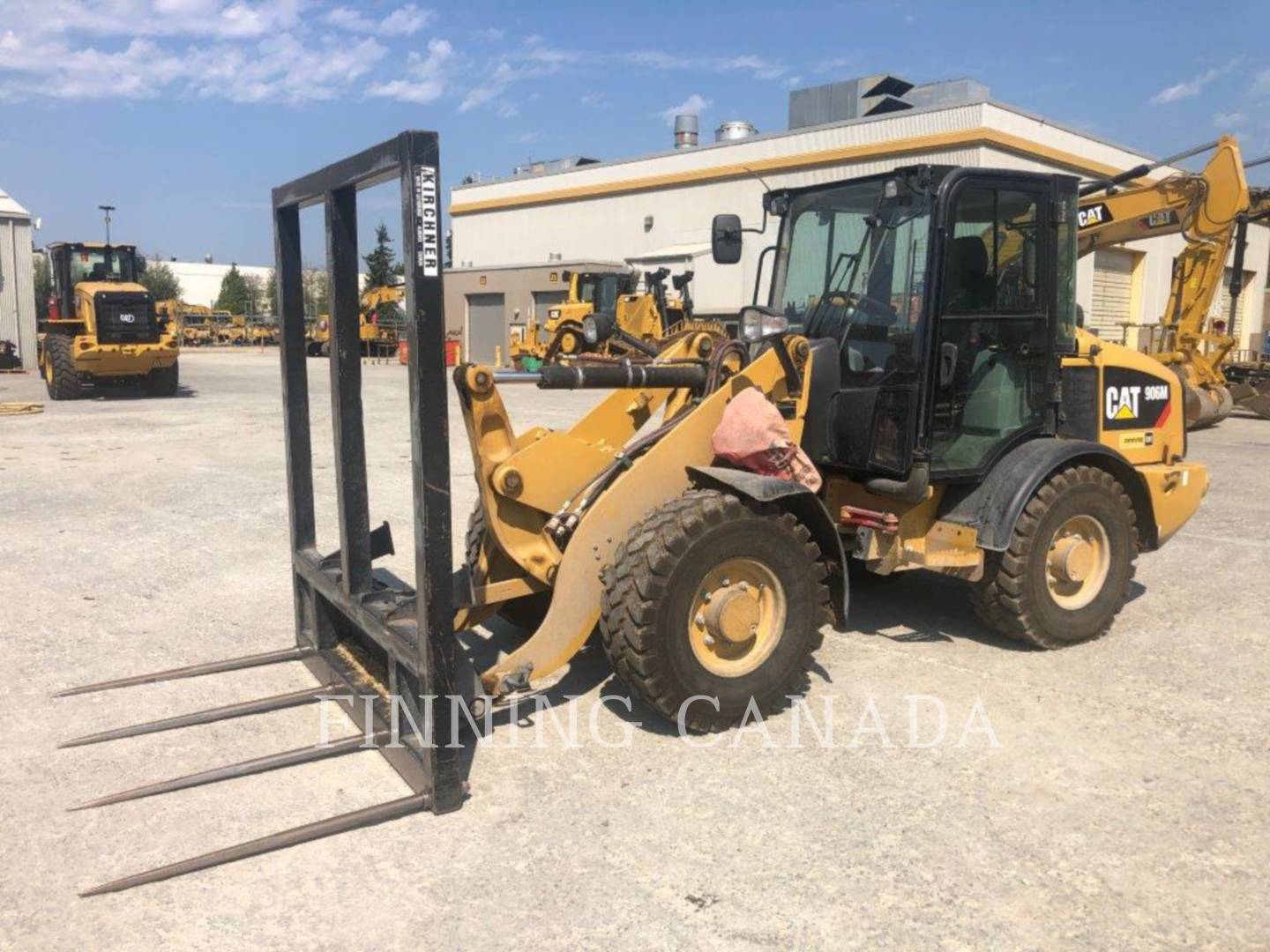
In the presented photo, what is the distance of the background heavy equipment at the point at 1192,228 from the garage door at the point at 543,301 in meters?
21.6

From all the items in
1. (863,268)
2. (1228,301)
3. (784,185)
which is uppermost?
(784,185)

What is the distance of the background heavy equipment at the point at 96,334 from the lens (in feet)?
62.5

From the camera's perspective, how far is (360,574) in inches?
178

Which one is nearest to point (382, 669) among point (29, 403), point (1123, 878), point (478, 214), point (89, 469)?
point (1123, 878)

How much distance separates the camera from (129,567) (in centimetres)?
686

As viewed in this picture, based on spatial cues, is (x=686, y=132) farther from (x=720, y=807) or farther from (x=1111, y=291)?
(x=720, y=807)

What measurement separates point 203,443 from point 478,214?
99.4 feet

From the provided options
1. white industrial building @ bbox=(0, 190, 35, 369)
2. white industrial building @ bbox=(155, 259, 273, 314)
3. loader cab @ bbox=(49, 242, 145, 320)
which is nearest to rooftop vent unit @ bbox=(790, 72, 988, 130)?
loader cab @ bbox=(49, 242, 145, 320)

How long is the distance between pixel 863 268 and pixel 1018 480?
1.36 meters

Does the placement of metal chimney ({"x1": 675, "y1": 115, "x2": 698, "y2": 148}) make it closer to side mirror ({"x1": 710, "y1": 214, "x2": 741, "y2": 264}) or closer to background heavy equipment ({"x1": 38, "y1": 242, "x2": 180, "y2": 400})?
background heavy equipment ({"x1": 38, "y1": 242, "x2": 180, "y2": 400})

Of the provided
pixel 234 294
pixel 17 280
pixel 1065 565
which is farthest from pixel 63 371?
pixel 234 294

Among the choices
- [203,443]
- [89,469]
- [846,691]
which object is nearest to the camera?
[846,691]

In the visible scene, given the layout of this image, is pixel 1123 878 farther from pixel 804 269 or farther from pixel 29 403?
pixel 29 403

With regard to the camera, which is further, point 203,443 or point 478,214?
point 478,214
